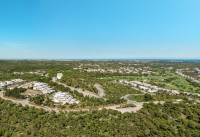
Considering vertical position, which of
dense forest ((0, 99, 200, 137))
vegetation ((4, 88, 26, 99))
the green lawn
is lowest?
the green lawn

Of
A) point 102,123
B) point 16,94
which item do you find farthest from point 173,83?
point 16,94

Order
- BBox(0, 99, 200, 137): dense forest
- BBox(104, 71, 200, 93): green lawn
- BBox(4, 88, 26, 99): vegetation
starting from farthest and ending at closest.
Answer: BBox(104, 71, 200, 93): green lawn
BBox(4, 88, 26, 99): vegetation
BBox(0, 99, 200, 137): dense forest

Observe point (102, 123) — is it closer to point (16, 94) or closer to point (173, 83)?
point (16, 94)

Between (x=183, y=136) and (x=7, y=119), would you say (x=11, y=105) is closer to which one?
(x=7, y=119)

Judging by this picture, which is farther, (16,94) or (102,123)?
(16,94)

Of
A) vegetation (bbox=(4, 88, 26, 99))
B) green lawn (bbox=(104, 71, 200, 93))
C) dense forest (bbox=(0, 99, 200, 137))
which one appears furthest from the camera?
green lawn (bbox=(104, 71, 200, 93))

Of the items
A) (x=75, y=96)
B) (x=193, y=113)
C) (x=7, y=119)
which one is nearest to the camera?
(x=7, y=119)

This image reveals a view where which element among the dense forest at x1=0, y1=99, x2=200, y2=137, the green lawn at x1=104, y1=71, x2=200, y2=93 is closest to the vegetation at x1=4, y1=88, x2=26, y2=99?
the dense forest at x1=0, y1=99, x2=200, y2=137

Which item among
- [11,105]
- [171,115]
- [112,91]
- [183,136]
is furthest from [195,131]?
[11,105]

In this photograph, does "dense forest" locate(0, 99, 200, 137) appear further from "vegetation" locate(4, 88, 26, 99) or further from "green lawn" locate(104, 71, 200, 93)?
"green lawn" locate(104, 71, 200, 93)

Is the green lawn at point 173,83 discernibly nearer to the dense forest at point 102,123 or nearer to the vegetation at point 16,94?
the dense forest at point 102,123

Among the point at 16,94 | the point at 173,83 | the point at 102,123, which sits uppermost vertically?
the point at 16,94
